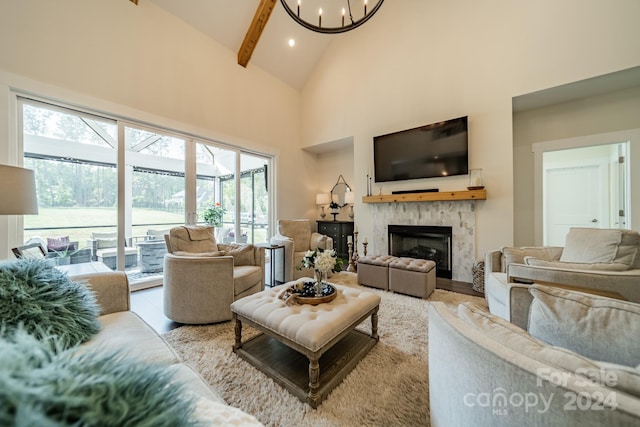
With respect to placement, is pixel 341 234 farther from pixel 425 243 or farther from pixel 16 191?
pixel 16 191

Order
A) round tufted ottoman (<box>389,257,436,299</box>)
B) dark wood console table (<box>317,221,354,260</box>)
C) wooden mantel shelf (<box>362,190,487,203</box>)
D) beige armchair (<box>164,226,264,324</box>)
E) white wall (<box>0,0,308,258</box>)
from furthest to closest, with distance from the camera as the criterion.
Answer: dark wood console table (<box>317,221,354,260</box>)
wooden mantel shelf (<box>362,190,487,203</box>)
round tufted ottoman (<box>389,257,436,299</box>)
white wall (<box>0,0,308,258</box>)
beige armchair (<box>164,226,264,324</box>)

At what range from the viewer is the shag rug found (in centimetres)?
90

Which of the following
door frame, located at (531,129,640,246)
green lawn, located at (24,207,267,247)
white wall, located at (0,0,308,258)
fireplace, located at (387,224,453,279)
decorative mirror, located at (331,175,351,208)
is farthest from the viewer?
decorative mirror, located at (331,175,351,208)

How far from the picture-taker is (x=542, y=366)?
1.70ft

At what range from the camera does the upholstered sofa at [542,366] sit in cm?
46

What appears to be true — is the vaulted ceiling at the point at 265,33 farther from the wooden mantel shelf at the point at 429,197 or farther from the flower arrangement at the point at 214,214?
the wooden mantel shelf at the point at 429,197

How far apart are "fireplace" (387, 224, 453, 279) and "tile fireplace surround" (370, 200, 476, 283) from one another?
0.08 meters

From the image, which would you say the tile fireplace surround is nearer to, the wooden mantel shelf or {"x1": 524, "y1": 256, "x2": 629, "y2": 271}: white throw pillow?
the wooden mantel shelf

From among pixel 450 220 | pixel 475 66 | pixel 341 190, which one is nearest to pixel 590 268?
pixel 450 220

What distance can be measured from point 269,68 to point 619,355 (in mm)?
5495

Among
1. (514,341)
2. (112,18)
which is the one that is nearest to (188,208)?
(112,18)

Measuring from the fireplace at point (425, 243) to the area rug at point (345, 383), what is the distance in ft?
6.58

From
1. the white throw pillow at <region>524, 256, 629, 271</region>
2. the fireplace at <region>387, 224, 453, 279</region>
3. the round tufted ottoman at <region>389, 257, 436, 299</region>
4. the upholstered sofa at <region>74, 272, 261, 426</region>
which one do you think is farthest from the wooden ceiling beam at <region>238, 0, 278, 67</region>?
the white throw pillow at <region>524, 256, 629, 271</region>

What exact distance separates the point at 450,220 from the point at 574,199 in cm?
263
